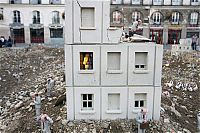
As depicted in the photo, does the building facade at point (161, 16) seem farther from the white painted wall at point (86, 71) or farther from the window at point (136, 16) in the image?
the white painted wall at point (86, 71)

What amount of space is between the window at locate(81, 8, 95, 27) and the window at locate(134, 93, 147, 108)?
20.1 ft

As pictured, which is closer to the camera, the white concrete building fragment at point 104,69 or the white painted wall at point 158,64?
the white concrete building fragment at point 104,69

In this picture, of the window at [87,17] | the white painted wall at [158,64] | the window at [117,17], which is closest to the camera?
the window at [87,17]

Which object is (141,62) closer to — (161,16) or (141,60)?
(141,60)

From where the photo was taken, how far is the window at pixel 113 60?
22297 mm

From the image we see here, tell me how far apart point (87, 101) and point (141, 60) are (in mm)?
4907

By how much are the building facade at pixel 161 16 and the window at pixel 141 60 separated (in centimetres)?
3508

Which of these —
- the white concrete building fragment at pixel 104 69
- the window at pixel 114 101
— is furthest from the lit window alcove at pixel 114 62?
the window at pixel 114 101

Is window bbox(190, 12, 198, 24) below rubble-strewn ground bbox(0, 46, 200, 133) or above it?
above

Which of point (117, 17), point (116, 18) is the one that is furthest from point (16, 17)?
point (117, 17)

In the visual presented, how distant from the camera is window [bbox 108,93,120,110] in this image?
22938 millimetres

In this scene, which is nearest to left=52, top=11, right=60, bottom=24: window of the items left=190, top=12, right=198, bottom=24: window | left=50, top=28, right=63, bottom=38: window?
left=50, top=28, right=63, bottom=38: window

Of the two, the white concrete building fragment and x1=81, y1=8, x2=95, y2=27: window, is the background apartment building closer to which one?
the white concrete building fragment

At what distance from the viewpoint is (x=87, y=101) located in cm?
2286
